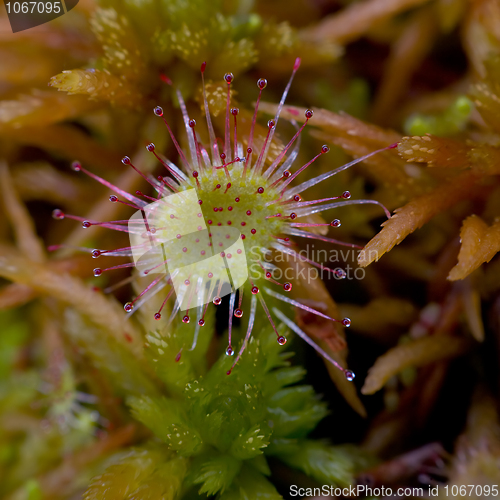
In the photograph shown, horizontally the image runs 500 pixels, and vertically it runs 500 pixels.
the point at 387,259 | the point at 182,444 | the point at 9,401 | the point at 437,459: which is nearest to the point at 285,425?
the point at 182,444

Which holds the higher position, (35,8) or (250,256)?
(35,8)

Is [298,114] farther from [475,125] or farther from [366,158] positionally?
[475,125]

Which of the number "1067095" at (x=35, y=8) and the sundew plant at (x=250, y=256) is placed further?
the number "1067095" at (x=35, y=8)

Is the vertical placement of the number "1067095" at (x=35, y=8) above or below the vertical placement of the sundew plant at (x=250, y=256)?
above

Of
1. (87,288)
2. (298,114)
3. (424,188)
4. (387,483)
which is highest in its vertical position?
(298,114)

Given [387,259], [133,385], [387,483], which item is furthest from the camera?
[387,259]
